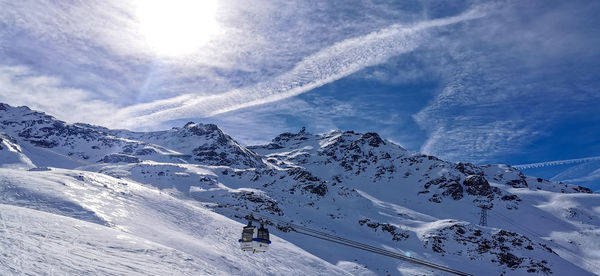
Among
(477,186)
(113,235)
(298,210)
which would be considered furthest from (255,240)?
(477,186)

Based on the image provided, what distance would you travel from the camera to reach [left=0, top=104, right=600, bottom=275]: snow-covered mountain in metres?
17.3

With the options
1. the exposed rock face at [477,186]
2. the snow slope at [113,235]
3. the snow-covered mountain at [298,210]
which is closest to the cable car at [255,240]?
the snow slope at [113,235]

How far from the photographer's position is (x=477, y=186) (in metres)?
85.0

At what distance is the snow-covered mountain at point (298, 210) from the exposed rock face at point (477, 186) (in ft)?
1.06

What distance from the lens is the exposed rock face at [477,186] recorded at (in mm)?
83275

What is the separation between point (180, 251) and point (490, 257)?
135 ft

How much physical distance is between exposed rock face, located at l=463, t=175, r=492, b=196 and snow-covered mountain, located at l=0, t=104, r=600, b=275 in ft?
1.06

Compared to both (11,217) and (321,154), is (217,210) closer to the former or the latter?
(11,217)

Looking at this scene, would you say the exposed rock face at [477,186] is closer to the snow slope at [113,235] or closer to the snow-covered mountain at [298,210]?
the snow-covered mountain at [298,210]

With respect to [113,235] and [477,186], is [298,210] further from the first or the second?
[477,186]

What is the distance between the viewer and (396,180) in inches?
3816

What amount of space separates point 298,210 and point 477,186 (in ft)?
179

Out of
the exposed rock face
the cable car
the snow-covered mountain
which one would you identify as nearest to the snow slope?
the snow-covered mountain

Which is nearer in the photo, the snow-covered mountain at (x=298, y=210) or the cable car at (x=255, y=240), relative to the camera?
the cable car at (x=255, y=240)
